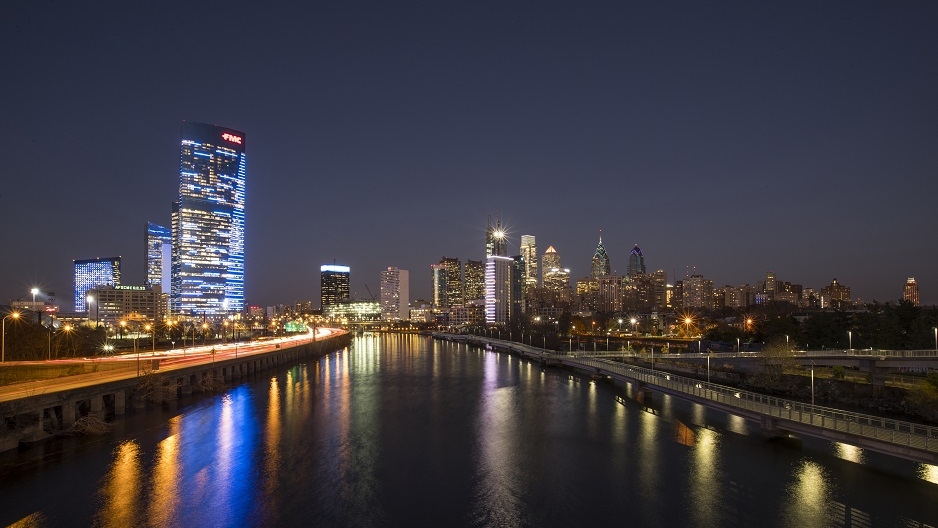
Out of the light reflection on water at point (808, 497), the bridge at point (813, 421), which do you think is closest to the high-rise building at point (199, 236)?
the bridge at point (813, 421)

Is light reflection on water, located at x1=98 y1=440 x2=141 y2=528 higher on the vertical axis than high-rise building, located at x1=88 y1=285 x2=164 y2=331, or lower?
lower

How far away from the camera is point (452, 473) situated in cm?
2414

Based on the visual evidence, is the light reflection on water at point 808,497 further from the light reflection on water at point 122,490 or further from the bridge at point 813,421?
the light reflection on water at point 122,490

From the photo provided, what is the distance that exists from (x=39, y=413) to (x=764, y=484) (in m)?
33.6

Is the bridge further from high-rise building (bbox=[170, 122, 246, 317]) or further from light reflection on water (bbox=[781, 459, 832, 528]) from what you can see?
high-rise building (bbox=[170, 122, 246, 317])

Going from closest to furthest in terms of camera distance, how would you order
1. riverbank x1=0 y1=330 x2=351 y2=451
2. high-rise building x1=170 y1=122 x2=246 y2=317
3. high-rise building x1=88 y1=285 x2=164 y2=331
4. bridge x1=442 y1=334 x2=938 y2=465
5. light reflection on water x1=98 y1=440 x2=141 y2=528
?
light reflection on water x1=98 y1=440 x2=141 y2=528 → bridge x1=442 y1=334 x2=938 y2=465 → riverbank x1=0 y1=330 x2=351 y2=451 → high-rise building x1=88 y1=285 x2=164 y2=331 → high-rise building x1=170 y1=122 x2=246 y2=317

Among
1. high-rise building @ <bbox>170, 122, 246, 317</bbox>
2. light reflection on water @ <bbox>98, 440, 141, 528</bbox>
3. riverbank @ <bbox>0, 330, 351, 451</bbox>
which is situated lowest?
light reflection on water @ <bbox>98, 440, 141, 528</bbox>

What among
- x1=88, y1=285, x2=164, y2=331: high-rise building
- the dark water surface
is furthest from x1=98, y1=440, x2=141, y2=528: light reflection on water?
x1=88, y1=285, x2=164, y2=331: high-rise building

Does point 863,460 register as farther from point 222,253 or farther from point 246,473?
point 222,253

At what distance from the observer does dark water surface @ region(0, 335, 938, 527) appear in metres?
19.1

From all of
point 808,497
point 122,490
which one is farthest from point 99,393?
point 808,497

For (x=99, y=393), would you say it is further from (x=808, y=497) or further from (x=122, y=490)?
(x=808, y=497)

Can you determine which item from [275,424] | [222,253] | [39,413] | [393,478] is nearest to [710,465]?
[393,478]

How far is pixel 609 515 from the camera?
1931 centimetres
